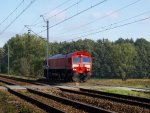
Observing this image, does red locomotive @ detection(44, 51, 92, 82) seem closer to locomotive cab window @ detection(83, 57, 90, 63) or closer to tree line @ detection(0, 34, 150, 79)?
locomotive cab window @ detection(83, 57, 90, 63)

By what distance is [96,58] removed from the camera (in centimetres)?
18350

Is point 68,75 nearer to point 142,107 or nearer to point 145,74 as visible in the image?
point 142,107

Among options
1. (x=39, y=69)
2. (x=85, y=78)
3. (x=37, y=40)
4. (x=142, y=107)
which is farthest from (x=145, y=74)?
(x=142, y=107)

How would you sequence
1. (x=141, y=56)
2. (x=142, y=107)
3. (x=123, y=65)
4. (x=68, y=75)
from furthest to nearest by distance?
(x=141, y=56), (x=123, y=65), (x=68, y=75), (x=142, y=107)

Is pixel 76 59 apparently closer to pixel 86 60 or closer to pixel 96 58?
pixel 86 60

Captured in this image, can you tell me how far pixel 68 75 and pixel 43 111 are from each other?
96.8 feet

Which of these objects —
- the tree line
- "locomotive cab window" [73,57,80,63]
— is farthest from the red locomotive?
the tree line

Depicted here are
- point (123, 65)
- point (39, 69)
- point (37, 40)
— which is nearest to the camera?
point (39, 69)

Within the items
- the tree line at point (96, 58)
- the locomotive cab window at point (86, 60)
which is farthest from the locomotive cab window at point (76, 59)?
the tree line at point (96, 58)

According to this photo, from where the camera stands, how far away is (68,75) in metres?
47.4

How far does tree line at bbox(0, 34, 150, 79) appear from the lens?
113 m

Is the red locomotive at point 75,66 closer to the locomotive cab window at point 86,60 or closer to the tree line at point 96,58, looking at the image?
the locomotive cab window at point 86,60

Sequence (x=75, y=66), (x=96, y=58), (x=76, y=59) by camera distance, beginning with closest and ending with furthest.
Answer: (x=75, y=66) < (x=76, y=59) < (x=96, y=58)

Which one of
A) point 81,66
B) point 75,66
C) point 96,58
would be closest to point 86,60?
point 81,66
